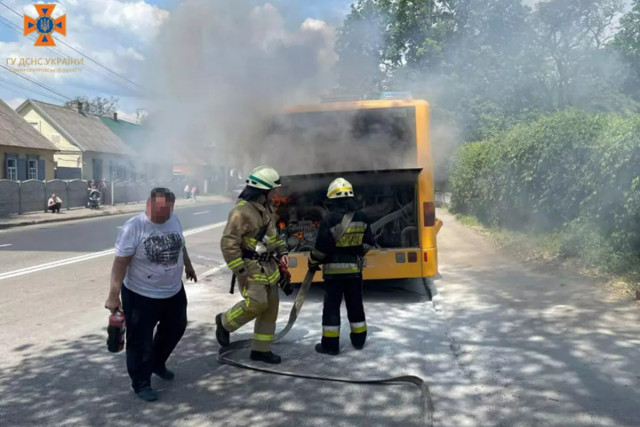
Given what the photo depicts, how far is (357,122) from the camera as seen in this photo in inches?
267

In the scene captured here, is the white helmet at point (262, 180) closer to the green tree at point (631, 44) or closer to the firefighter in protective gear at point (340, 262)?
the firefighter in protective gear at point (340, 262)

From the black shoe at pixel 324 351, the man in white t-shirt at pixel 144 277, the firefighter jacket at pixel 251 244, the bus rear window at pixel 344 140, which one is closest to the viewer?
the man in white t-shirt at pixel 144 277

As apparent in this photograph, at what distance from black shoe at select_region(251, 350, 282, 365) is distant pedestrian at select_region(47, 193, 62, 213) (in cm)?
2096

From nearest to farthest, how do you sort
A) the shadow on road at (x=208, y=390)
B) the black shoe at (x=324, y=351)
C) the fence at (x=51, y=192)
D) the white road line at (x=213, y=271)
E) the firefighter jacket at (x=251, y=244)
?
the shadow on road at (x=208, y=390) < the firefighter jacket at (x=251, y=244) < the black shoe at (x=324, y=351) < the white road line at (x=213, y=271) < the fence at (x=51, y=192)

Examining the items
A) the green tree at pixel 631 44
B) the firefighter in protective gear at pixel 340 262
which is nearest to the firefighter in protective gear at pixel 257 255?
the firefighter in protective gear at pixel 340 262

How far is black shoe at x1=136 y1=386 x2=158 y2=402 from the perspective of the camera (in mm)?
3575

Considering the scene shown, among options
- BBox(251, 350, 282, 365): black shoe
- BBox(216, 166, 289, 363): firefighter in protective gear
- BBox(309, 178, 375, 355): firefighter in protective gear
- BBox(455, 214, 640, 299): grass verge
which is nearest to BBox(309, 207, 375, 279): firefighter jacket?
BBox(309, 178, 375, 355): firefighter in protective gear

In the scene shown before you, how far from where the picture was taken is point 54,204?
22578mm

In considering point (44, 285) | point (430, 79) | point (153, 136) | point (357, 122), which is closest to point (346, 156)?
point (357, 122)

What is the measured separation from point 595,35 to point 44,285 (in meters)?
20.3

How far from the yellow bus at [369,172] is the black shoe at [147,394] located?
3.14 metres

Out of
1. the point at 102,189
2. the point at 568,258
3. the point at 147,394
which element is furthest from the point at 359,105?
the point at 102,189

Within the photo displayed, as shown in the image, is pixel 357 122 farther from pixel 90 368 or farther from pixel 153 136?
pixel 90 368

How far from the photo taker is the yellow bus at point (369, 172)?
6453 mm
